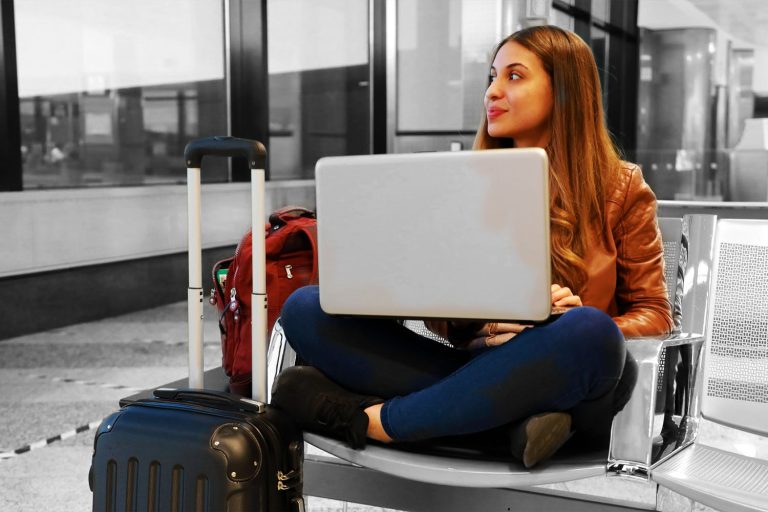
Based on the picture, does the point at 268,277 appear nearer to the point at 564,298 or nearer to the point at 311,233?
the point at 311,233

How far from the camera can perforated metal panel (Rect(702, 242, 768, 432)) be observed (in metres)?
1.41

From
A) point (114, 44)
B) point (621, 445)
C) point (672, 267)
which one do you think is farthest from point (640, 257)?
point (114, 44)

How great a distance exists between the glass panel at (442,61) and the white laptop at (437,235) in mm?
6007

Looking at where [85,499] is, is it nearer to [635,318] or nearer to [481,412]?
[481,412]

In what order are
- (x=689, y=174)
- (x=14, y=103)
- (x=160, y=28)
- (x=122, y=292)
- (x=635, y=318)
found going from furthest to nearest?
(x=689, y=174)
(x=160, y=28)
(x=122, y=292)
(x=14, y=103)
(x=635, y=318)

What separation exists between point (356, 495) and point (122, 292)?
147 inches

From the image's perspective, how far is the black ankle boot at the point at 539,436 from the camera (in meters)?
1.09

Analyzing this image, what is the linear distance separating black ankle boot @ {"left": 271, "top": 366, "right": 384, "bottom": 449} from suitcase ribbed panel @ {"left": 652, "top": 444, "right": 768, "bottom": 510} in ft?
1.36

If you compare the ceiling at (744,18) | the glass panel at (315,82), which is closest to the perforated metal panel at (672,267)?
the glass panel at (315,82)

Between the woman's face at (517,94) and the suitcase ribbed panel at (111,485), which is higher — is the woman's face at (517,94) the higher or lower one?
the higher one

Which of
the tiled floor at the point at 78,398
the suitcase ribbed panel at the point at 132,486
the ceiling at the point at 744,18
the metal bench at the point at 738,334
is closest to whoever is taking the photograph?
the suitcase ribbed panel at the point at 132,486

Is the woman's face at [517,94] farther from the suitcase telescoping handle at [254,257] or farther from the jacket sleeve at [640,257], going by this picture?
the suitcase telescoping handle at [254,257]

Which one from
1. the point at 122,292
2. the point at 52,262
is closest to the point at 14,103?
the point at 52,262

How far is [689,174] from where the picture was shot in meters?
6.81
